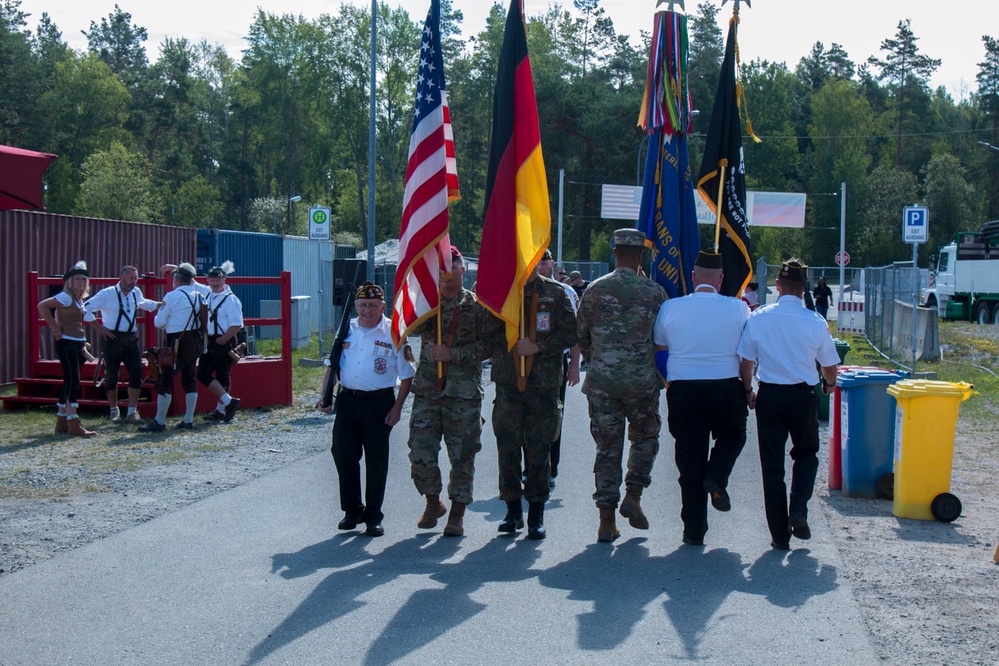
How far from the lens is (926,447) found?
775 centimetres

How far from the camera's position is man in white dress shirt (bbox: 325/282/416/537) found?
7160mm

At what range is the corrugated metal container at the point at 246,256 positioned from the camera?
25087 mm

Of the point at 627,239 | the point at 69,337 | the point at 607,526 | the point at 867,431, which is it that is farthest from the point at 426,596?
the point at 69,337

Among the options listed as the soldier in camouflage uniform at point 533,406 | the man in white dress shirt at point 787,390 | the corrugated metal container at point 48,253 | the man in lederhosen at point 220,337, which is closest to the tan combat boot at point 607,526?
the soldier in camouflage uniform at point 533,406

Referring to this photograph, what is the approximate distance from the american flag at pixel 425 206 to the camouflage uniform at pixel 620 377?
3.73ft

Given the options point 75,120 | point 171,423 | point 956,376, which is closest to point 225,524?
point 171,423

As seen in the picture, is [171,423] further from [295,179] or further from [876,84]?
[876,84]

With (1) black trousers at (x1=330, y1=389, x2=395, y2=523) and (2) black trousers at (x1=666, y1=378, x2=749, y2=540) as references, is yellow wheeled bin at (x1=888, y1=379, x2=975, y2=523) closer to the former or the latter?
(2) black trousers at (x1=666, y1=378, x2=749, y2=540)

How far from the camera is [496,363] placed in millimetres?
7145

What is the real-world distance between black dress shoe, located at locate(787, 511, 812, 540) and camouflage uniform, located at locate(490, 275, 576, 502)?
164cm

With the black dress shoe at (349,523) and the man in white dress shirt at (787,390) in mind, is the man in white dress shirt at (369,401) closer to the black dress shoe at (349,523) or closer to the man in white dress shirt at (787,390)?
the black dress shoe at (349,523)

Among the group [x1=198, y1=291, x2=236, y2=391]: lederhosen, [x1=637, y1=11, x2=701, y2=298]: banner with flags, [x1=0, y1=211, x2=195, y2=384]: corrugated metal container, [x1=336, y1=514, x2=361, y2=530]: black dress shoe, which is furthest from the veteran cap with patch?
[x1=0, y1=211, x2=195, y2=384]: corrugated metal container

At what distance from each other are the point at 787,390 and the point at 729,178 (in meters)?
2.35

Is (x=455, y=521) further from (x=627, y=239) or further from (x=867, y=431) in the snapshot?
(x=867, y=431)
